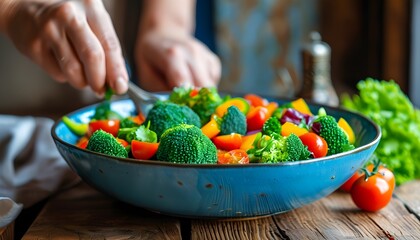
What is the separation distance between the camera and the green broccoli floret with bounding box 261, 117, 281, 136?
1.19 meters

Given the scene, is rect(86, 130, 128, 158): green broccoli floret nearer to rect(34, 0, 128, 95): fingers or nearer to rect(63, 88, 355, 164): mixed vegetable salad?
rect(63, 88, 355, 164): mixed vegetable salad

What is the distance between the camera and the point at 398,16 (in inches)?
110

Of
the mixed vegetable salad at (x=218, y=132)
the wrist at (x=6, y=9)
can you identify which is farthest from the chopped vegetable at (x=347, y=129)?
the wrist at (x=6, y=9)

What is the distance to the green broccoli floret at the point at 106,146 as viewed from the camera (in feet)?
3.66

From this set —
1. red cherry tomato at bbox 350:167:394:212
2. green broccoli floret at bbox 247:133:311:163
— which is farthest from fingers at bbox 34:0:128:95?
red cherry tomato at bbox 350:167:394:212

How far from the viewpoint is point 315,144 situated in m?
1.14

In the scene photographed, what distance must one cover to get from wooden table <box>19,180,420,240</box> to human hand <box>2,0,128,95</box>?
288mm

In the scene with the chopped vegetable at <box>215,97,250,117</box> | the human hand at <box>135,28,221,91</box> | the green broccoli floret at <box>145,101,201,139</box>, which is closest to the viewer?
the green broccoli floret at <box>145,101,201,139</box>

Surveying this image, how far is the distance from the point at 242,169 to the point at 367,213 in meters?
0.35

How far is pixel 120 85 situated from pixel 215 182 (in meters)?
0.48

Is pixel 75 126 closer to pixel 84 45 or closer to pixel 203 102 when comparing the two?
pixel 84 45

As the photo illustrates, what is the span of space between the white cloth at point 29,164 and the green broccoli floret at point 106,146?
27 cm

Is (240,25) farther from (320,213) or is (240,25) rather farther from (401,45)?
(320,213)

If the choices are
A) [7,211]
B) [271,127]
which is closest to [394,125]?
[271,127]
